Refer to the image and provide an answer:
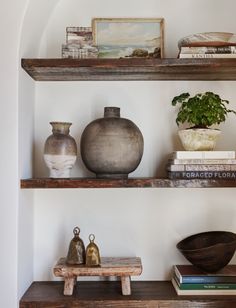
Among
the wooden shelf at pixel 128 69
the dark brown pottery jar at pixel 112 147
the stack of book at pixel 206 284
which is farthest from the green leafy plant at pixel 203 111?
the stack of book at pixel 206 284

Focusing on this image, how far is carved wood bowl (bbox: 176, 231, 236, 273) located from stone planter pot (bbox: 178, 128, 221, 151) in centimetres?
40

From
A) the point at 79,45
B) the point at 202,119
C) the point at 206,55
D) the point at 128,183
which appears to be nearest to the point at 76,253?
the point at 128,183

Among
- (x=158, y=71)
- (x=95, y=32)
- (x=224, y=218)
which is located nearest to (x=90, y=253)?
(x=224, y=218)

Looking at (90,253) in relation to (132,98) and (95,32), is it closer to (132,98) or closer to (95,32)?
(132,98)

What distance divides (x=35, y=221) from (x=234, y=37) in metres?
1.21

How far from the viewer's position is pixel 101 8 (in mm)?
1718

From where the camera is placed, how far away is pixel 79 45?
5.02ft

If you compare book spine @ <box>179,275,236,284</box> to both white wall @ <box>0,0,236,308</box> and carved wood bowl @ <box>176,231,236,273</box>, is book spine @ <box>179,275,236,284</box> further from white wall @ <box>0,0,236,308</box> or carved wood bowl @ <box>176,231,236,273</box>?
white wall @ <box>0,0,236,308</box>

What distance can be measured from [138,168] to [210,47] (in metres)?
0.61

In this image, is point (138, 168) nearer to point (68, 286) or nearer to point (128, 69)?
point (128, 69)

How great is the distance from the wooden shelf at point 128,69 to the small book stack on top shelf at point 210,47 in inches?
1.6

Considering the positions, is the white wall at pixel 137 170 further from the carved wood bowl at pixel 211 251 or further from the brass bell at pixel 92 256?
the brass bell at pixel 92 256

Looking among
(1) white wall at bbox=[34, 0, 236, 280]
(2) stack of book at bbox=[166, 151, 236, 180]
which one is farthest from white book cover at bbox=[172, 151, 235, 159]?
(1) white wall at bbox=[34, 0, 236, 280]

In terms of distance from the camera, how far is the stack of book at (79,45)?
1.52 m
